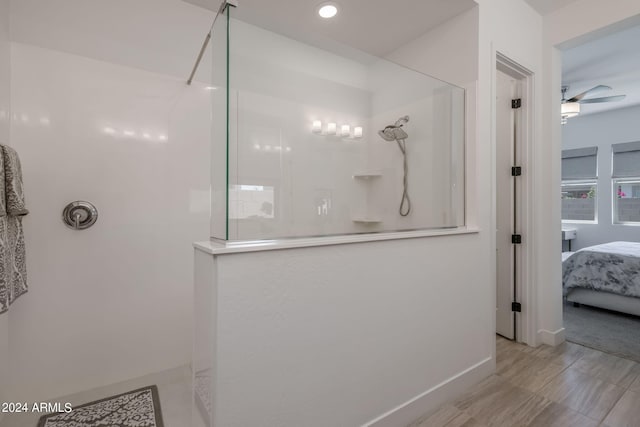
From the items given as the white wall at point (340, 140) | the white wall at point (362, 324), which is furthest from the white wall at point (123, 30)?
the white wall at point (362, 324)

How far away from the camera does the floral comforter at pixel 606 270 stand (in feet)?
9.96

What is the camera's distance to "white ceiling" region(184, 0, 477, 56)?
2.12 m

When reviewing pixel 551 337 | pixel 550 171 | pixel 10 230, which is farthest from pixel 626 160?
pixel 10 230

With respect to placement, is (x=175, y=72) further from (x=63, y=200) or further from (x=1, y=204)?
(x=1, y=204)

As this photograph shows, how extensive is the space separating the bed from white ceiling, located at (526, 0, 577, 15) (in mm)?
2446

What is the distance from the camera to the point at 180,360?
7.13ft

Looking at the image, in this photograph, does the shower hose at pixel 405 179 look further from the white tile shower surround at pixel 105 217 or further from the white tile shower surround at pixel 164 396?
the white tile shower surround at pixel 164 396

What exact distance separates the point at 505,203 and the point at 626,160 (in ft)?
13.6

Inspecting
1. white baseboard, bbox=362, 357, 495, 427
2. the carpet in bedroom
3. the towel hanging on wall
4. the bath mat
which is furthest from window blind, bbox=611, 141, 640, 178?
the towel hanging on wall

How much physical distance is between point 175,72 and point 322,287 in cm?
178

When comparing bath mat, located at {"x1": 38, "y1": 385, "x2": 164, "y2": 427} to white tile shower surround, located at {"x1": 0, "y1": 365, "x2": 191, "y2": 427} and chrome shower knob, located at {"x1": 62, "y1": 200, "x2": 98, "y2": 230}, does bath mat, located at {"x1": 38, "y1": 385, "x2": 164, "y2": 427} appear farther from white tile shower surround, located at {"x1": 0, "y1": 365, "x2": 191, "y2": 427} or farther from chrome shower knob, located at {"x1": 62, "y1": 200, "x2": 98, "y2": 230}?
chrome shower knob, located at {"x1": 62, "y1": 200, "x2": 98, "y2": 230}

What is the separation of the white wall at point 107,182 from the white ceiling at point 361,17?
0.54 m

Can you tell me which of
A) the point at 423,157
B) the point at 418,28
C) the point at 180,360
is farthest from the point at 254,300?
the point at 418,28

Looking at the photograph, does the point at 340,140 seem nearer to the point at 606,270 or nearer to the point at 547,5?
the point at 547,5
